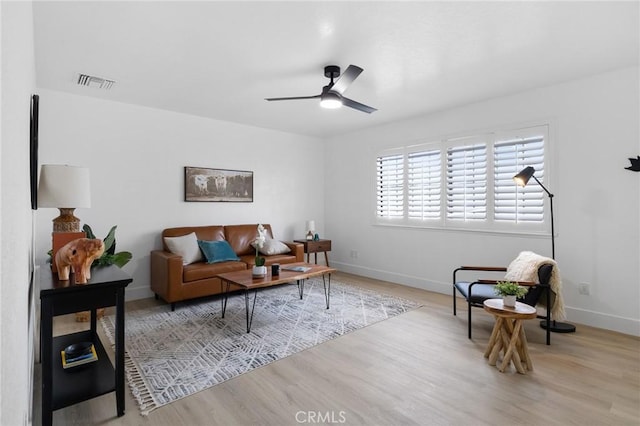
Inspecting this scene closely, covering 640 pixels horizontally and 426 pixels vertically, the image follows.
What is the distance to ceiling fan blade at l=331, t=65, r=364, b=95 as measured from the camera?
2696 mm

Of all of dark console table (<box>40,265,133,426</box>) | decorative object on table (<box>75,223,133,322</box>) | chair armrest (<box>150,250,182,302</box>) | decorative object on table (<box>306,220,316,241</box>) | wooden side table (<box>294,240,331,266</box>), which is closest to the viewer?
dark console table (<box>40,265,133,426</box>)

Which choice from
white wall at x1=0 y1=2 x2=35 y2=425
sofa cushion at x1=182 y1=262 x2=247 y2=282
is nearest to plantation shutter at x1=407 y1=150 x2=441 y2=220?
sofa cushion at x1=182 y1=262 x2=247 y2=282

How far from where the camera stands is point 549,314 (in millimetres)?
3035

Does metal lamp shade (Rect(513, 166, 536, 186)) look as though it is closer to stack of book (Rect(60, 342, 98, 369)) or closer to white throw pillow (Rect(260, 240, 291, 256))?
white throw pillow (Rect(260, 240, 291, 256))

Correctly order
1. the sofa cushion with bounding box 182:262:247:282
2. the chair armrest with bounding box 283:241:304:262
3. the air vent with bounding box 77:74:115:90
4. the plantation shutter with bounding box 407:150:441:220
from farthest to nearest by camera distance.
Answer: the chair armrest with bounding box 283:241:304:262, the plantation shutter with bounding box 407:150:441:220, the sofa cushion with bounding box 182:262:247:282, the air vent with bounding box 77:74:115:90

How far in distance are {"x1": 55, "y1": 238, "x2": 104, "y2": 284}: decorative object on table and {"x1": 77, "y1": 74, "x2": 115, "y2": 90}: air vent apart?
2405 millimetres

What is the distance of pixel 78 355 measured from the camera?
85.7 inches

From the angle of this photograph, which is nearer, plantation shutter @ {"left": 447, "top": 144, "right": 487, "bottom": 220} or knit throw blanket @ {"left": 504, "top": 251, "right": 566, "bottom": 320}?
knit throw blanket @ {"left": 504, "top": 251, "right": 566, "bottom": 320}

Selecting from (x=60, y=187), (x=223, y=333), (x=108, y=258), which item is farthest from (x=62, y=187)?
(x=223, y=333)

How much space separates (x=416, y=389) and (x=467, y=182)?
3045 mm

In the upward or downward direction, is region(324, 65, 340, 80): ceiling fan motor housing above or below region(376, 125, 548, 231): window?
above

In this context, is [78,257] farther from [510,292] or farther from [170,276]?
[510,292]

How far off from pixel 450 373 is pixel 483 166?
282cm

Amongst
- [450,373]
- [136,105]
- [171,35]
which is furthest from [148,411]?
[136,105]
